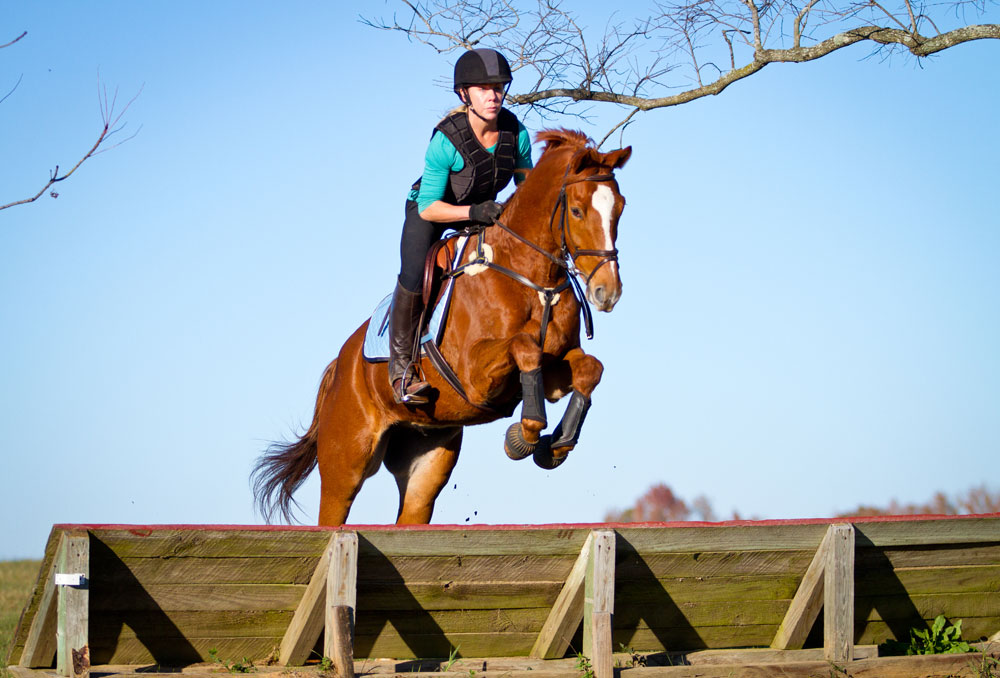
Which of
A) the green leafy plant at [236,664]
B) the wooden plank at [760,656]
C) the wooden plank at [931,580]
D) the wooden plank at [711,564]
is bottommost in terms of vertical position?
the green leafy plant at [236,664]

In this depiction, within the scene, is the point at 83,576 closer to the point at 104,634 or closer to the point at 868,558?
the point at 104,634

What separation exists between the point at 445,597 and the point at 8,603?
19.9 ft

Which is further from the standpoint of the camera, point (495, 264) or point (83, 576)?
point (495, 264)

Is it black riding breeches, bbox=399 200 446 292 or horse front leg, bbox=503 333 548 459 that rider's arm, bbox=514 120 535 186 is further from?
horse front leg, bbox=503 333 548 459

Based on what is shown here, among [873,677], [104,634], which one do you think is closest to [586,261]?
[873,677]

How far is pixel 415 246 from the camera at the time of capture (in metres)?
5.71

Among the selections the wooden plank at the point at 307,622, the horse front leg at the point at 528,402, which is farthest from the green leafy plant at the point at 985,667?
the wooden plank at the point at 307,622

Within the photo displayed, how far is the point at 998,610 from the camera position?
5.13 meters

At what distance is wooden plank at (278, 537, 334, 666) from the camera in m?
4.15

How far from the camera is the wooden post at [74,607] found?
12.5 feet

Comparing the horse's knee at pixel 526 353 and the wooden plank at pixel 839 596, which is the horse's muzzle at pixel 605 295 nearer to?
the horse's knee at pixel 526 353

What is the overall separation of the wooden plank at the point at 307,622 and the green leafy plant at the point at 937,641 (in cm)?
280

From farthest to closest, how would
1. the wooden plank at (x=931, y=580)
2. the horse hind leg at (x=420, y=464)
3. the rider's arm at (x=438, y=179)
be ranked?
the horse hind leg at (x=420, y=464)
the rider's arm at (x=438, y=179)
the wooden plank at (x=931, y=580)

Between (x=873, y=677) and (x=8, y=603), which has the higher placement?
(x=8, y=603)
